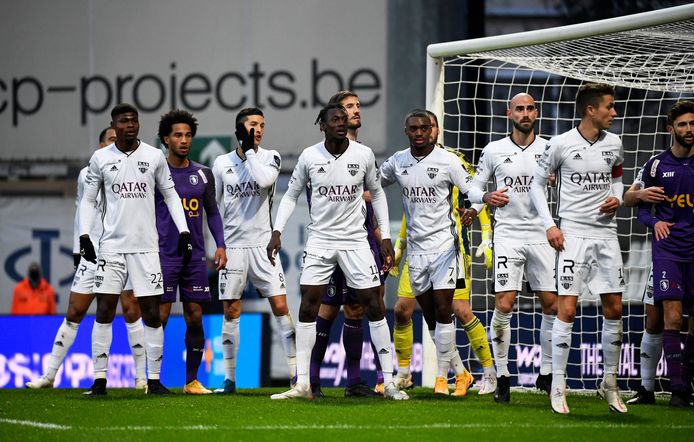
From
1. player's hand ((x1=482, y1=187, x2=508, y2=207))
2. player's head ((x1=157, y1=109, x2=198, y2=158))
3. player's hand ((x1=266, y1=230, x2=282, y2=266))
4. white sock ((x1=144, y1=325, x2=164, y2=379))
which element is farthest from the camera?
player's head ((x1=157, y1=109, x2=198, y2=158))

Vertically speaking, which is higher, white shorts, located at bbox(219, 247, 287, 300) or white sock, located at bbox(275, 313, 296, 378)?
white shorts, located at bbox(219, 247, 287, 300)

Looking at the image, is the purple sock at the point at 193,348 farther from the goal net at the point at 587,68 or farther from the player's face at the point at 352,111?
the goal net at the point at 587,68

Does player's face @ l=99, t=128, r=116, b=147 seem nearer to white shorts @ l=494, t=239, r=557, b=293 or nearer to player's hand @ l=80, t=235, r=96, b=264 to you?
player's hand @ l=80, t=235, r=96, b=264

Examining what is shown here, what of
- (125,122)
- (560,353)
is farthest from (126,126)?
(560,353)

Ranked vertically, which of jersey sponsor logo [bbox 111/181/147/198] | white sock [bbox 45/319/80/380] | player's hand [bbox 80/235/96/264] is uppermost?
jersey sponsor logo [bbox 111/181/147/198]

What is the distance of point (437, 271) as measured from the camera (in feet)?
31.2

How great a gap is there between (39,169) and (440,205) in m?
13.9

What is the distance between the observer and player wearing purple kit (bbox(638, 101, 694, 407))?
30.5 ft

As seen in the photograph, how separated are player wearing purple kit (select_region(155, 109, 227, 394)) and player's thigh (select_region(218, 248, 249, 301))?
15 cm

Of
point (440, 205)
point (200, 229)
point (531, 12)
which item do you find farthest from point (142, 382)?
point (531, 12)

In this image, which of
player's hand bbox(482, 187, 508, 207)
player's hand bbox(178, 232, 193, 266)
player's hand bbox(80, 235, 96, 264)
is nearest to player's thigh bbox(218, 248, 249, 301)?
player's hand bbox(178, 232, 193, 266)

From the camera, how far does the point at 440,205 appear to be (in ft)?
31.6

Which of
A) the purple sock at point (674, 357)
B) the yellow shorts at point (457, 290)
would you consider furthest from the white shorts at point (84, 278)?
the purple sock at point (674, 357)

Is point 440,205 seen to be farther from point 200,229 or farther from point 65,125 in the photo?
point 65,125
